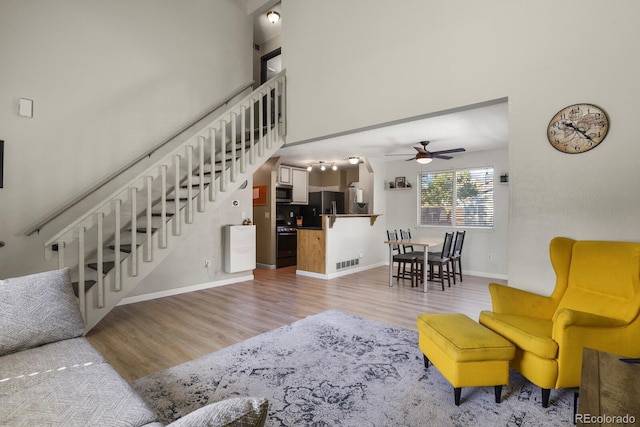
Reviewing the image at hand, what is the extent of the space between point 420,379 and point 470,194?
16.7 feet

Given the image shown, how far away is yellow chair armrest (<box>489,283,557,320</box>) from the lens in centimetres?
257

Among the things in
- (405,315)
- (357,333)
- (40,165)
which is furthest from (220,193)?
(405,315)

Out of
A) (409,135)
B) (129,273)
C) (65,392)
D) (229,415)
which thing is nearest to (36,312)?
(65,392)

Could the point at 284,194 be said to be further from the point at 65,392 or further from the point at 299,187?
the point at 65,392

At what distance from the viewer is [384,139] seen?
4.98 metres

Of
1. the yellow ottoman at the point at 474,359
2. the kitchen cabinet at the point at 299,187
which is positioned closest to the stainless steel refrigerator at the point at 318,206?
the kitchen cabinet at the point at 299,187

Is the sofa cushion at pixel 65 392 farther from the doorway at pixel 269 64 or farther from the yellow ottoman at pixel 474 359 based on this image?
the doorway at pixel 269 64

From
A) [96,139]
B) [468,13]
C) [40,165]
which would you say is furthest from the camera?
[96,139]

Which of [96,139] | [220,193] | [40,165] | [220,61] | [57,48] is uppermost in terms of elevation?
[220,61]

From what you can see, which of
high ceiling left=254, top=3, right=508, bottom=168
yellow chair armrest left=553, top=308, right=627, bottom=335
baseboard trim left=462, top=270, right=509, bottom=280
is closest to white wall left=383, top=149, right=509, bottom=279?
baseboard trim left=462, top=270, right=509, bottom=280

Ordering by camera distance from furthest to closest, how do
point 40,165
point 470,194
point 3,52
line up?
point 470,194 → point 40,165 → point 3,52

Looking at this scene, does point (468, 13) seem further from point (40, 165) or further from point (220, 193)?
point (40, 165)

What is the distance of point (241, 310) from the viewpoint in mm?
4125

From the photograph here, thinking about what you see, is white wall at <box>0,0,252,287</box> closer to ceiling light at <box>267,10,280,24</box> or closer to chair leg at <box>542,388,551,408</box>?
ceiling light at <box>267,10,280,24</box>
